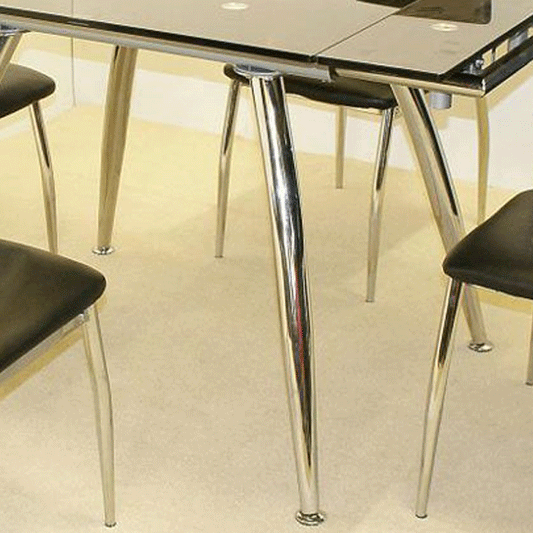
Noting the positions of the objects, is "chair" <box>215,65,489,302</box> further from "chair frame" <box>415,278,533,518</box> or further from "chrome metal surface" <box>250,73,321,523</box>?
"chair frame" <box>415,278,533,518</box>

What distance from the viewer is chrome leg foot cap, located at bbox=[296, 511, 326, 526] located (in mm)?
2189

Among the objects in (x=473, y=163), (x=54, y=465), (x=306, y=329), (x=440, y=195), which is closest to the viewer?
(x=306, y=329)

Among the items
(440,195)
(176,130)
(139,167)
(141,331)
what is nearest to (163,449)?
(141,331)

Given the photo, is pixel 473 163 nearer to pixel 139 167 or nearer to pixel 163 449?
pixel 139 167

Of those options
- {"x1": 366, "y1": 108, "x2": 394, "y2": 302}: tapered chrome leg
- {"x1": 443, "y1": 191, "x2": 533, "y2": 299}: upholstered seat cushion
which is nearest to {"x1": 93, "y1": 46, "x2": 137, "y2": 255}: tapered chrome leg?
{"x1": 366, "y1": 108, "x2": 394, "y2": 302}: tapered chrome leg

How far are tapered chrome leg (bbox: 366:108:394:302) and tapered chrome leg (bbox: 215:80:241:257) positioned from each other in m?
0.37

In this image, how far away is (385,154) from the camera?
2.78 m

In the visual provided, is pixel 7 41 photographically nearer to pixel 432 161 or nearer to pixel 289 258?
pixel 289 258

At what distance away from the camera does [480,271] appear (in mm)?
2002

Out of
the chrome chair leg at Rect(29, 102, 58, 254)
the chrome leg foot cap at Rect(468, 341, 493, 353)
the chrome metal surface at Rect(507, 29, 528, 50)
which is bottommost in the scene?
the chrome leg foot cap at Rect(468, 341, 493, 353)

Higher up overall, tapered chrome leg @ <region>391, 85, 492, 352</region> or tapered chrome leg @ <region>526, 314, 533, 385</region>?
tapered chrome leg @ <region>391, 85, 492, 352</region>

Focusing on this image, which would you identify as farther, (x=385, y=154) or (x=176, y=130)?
(x=176, y=130)

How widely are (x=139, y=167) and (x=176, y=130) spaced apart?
1.10 ft

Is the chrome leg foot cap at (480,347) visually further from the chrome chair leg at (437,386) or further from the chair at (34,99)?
the chair at (34,99)
